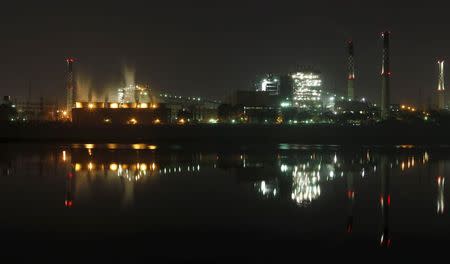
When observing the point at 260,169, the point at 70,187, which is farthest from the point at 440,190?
the point at 70,187

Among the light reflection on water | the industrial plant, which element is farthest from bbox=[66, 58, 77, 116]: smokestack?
the light reflection on water

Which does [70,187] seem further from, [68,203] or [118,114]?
[118,114]

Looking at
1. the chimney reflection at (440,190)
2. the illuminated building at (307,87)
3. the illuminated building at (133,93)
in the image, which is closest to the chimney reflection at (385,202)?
the chimney reflection at (440,190)

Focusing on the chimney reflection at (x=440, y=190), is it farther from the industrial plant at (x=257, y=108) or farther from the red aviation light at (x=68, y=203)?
the industrial plant at (x=257, y=108)

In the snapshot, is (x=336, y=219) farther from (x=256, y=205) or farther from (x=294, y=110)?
(x=294, y=110)

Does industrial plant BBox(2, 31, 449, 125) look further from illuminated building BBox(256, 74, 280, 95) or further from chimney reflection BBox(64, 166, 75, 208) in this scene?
chimney reflection BBox(64, 166, 75, 208)

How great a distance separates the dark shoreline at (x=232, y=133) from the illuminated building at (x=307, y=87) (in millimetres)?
47027

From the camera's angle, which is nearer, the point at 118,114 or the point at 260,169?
the point at 260,169

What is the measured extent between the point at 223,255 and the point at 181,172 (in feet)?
→ 44.2

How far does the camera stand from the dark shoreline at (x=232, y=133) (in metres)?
55.4

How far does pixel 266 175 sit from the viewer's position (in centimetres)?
2255

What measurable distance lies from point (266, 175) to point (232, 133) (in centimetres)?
3759

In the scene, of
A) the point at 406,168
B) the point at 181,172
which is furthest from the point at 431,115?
the point at 181,172

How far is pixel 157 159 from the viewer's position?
29.3 metres
